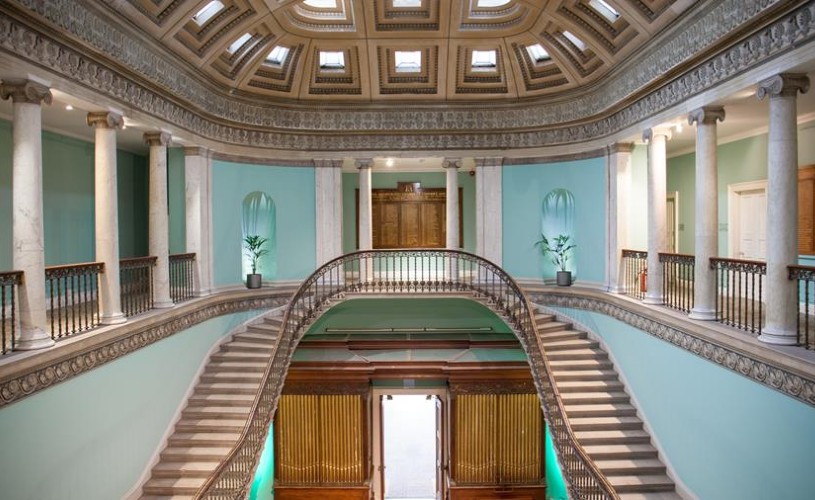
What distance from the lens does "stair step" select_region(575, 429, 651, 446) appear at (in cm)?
863

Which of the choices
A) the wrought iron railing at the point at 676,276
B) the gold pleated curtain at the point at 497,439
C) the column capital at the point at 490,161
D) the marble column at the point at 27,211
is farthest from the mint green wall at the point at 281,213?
the wrought iron railing at the point at 676,276

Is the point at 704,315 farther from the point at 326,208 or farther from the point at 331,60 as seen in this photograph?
the point at 331,60

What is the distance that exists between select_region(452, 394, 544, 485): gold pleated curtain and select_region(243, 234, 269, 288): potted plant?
5.59 meters

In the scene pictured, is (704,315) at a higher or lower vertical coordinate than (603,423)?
higher

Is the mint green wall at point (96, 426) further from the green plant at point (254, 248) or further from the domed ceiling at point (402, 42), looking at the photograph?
the domed ceiling at point (402, 42)

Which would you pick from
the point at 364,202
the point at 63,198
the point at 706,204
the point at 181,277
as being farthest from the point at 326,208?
the point at 706,204

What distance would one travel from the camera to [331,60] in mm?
12539

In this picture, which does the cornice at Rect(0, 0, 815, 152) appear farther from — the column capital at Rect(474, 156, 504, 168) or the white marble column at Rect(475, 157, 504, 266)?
the white marble column at Rect(475, 157, 504, 266)

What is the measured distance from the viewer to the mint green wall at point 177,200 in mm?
11172

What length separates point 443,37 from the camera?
11359 mm

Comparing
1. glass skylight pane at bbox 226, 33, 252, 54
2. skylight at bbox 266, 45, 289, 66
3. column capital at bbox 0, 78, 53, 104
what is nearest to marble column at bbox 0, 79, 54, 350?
column capital at bbox 0, 78, 53, 104

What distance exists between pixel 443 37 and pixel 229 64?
4.82 m

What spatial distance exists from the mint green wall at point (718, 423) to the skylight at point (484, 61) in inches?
280

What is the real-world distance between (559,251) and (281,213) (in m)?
7.08
